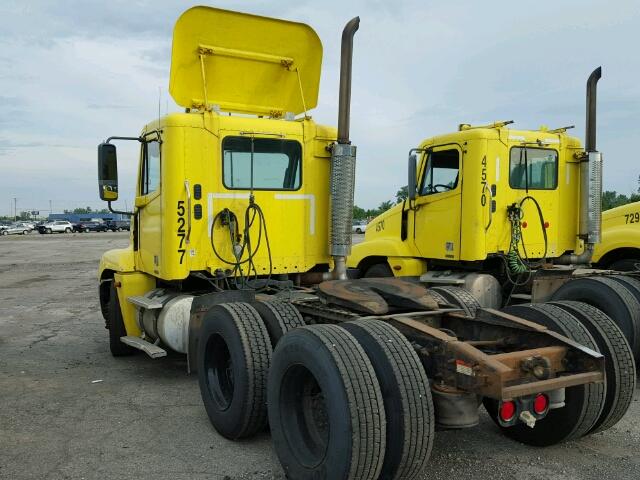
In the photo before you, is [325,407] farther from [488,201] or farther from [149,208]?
[488,201]

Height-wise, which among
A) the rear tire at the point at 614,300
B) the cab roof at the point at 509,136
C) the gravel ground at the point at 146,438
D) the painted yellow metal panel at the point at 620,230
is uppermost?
the cab roof at the point at 509,136

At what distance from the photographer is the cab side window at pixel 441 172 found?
25.9ft

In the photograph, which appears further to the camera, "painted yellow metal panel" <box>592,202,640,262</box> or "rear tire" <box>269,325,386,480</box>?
"painted yellow metal panel" <box>592,202,640,262</box>

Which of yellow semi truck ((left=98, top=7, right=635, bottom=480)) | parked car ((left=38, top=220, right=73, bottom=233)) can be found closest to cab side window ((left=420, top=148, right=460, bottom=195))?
yellow semi truck ((left=98, top=7, right=635, bottom=480))

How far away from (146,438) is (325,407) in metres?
1.92

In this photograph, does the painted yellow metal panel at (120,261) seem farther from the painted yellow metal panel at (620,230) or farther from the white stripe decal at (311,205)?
the painted yellow metal panel at (620,230)

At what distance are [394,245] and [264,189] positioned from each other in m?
2.83

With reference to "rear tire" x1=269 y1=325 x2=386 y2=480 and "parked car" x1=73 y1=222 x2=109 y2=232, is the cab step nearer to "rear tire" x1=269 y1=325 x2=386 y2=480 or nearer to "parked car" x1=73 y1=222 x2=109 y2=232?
"rear tire" x1=269 y1=325 x2=386 y2=480

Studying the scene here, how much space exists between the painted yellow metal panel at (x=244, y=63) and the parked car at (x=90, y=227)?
223 ft

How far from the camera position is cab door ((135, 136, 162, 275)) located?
21.0 ft

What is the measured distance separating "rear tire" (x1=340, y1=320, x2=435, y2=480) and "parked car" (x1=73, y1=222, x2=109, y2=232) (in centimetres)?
7170

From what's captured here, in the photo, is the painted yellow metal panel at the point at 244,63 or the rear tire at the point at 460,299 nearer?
the rear tire at the point at 460,299

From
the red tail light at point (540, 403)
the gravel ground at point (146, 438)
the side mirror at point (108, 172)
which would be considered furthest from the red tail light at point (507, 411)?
the side mirror at point (108, 172)

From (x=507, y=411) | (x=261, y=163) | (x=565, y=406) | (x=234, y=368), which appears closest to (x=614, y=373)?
(x=565, y=406)
